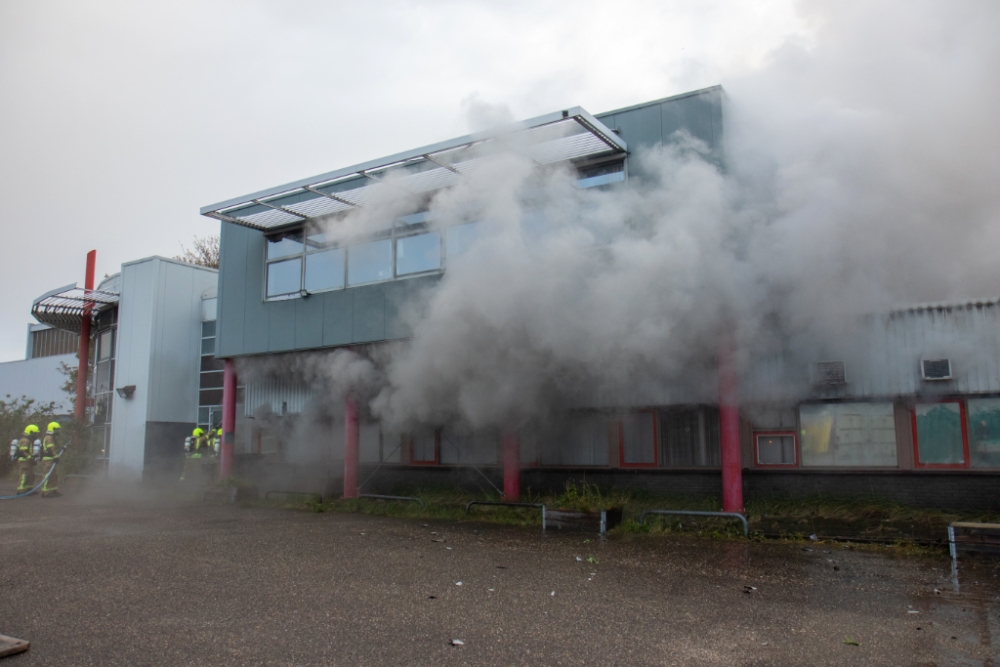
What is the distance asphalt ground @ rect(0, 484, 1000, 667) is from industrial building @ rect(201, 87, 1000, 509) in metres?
2.40

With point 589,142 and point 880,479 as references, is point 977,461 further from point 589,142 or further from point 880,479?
point 589,142

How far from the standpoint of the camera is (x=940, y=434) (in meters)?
9.78

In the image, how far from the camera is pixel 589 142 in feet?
33.7

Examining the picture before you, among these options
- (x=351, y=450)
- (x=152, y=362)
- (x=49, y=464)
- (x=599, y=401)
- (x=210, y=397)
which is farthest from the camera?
(x=210, y=397)

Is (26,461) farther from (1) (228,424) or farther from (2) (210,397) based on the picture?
(2) (210,397)

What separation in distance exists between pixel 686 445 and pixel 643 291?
329 cm

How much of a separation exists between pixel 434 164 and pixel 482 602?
6846 mm

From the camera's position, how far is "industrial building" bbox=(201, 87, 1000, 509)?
31.4ft

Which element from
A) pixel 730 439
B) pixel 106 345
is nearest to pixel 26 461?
pixel 106 345

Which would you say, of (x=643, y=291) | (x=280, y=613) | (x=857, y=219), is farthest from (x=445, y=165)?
(x=280, y=613)

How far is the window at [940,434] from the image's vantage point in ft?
31.7

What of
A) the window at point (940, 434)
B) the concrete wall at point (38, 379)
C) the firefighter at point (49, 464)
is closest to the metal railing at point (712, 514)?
the window at point (940, 434)

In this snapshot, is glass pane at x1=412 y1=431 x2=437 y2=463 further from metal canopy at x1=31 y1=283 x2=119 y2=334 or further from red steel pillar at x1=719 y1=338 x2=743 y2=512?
metal canopy at x1=31 y1=283 x2=119 y2=334

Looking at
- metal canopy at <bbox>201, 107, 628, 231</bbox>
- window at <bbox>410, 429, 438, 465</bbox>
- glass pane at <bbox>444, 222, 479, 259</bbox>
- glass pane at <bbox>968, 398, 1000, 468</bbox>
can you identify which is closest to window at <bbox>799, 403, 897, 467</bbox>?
glass pane at <bbox>968, 398, 1000, 468</bbox>
